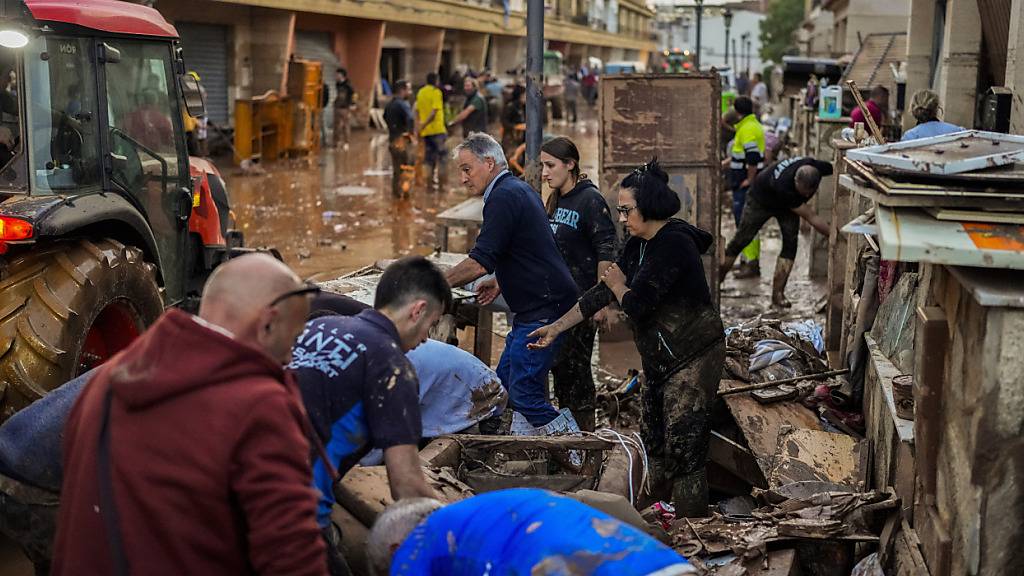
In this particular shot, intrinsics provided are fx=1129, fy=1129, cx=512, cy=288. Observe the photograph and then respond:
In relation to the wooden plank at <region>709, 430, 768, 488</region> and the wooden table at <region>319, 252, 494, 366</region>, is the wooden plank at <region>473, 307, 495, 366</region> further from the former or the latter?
the wooden plank at <region>709, 430, 768, 488</region>

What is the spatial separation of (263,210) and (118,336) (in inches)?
390

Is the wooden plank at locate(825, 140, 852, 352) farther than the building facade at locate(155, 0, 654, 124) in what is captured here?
No

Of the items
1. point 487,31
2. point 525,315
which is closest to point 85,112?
point 525,315

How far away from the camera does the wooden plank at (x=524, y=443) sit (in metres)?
4.69

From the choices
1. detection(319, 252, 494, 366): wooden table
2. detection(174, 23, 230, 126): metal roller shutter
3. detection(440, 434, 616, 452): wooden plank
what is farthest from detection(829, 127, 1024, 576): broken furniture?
detection(174, 23, 230, 126): metal roller shutter

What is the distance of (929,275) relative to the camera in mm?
4324

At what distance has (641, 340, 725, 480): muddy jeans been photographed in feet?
17.7

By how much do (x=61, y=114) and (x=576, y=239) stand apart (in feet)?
9.29

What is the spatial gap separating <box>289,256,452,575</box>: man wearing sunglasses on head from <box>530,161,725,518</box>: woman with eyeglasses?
6.59 ft

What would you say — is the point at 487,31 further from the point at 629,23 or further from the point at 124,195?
the point at 629,23

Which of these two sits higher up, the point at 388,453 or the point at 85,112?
the point at 85,112

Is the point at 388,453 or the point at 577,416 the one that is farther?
the point at 577,416

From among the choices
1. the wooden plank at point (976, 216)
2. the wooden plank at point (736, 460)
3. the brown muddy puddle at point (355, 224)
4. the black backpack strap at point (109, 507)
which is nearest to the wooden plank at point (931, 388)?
the wooden plank at point (976, 216)

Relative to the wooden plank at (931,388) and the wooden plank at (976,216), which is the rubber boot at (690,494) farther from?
the wooden plank at (976,216)
